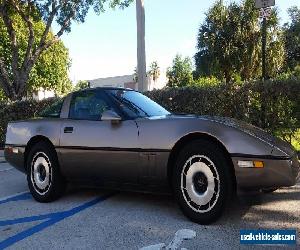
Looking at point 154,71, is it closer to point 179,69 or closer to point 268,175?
point 179,69

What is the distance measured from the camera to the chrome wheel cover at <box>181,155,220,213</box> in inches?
171

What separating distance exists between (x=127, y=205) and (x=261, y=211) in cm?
158

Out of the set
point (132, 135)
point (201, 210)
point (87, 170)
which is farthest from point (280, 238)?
point (87, 170)

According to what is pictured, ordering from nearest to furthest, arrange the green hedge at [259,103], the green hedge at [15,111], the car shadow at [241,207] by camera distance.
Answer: the car shadow at [241,207], the green hedge at [259,103], the green hedge at [15,111]

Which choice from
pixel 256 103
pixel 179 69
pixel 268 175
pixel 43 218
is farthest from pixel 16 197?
pixel 179 69

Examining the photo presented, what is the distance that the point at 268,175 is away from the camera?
13.6 ft

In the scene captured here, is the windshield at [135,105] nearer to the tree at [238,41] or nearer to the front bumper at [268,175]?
the front bumper at [268,175]

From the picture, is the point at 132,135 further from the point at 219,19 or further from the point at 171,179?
the point at 219,19

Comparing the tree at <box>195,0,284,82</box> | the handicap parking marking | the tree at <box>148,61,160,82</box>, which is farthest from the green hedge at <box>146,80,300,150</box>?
the tree at <box>148,61,160,82</box>

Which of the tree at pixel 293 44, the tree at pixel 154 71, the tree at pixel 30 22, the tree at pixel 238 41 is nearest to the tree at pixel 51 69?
the tree at pixel 238 41

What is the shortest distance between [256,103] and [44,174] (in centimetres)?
570

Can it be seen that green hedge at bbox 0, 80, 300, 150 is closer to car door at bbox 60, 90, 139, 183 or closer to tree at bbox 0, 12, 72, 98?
car door at bbox 60, 90, 139, 183

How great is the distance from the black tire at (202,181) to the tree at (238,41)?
26.9 meters

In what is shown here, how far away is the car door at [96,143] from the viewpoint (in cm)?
498
